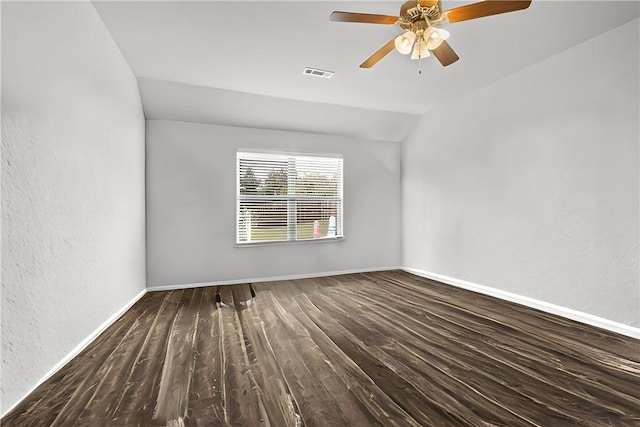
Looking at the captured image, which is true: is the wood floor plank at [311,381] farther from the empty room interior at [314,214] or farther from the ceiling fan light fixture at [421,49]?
the ceiling fan light fixture at [421,49]

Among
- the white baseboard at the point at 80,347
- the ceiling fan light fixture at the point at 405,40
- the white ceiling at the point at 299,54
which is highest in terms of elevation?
the white ceiling at the point at 299,54

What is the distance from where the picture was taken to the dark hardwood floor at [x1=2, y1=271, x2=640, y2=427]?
5.09 feet

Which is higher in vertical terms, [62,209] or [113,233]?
[62,209]

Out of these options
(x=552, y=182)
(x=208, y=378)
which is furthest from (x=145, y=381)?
(x=552, y=182)

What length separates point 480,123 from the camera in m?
3.97

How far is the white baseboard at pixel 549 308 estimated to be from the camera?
2588mm

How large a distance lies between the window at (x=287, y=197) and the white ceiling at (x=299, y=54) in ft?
2.18

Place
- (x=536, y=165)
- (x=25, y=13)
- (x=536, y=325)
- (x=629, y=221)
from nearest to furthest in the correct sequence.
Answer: (x=25, y=13) → (x=629, y=221) → (x=536, y=325) → (x=536, y=165)

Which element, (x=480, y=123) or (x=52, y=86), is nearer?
(x=52, y=86)

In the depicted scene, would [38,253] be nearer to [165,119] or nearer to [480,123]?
[165,119]

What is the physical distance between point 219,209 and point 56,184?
2504 millimetres

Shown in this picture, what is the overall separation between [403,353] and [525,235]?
2.28 metres

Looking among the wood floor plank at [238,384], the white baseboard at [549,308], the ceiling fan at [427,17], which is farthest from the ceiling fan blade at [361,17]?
the white baseboard at [549,308]

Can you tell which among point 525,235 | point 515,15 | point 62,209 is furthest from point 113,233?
point 525,235
